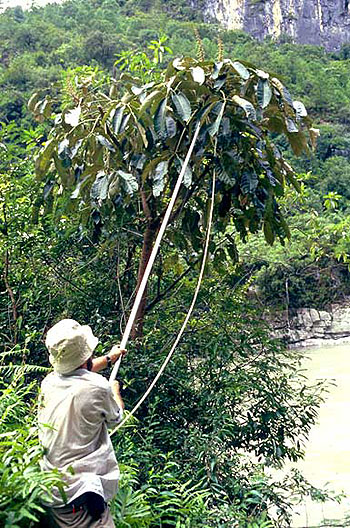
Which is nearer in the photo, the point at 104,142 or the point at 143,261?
the point at 104,142

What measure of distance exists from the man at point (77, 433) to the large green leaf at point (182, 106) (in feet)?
2.89

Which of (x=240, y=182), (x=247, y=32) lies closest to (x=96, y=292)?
(x=240, y=182)

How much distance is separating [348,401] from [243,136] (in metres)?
5.43

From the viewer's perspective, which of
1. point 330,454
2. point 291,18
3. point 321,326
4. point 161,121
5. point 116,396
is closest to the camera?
point 116,396

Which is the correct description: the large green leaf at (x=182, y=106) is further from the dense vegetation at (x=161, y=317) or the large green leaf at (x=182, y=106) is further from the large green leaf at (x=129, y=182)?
the large green leaf at (x=129, y=182)

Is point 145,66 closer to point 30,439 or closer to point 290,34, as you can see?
point 30,439

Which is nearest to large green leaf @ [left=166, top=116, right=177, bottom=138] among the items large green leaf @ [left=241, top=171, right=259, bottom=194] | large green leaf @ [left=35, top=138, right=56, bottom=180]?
large green leaf @ [left=241, top=171, right=259, bottom=194]

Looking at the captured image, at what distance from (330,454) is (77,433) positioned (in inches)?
173

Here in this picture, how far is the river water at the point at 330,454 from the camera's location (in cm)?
409

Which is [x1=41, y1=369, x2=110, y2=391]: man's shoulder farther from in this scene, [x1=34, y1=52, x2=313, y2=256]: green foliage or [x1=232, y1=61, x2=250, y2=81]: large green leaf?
[x1=232, y1=61, x2=250, y2=81]: large green leaf

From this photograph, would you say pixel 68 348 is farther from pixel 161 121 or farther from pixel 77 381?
pixel 161 121

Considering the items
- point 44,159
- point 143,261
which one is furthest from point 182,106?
point 143,261

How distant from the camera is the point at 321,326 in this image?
12344 millimetres

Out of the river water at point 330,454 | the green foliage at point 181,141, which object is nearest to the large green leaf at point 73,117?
the green foliage at point 181,141
